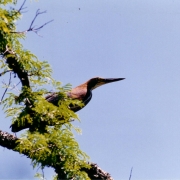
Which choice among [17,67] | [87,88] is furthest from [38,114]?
[87,88]

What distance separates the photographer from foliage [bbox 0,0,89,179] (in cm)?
208

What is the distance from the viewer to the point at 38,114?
221 cm

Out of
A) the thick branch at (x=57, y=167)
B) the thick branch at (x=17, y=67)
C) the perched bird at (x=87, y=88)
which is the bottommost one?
the thick branch at (x=57, y=167)

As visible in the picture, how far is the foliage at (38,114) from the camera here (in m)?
2.08

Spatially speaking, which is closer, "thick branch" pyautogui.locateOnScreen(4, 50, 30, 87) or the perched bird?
"thick branch" pyautogui.locateOnScreen(4, 50, 30, 87)

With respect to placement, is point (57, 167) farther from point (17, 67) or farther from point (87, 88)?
point (87, 88)

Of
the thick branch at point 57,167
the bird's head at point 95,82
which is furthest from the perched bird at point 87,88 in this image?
the thick branch at point 57,167

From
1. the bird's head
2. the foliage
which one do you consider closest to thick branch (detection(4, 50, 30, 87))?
the foliage

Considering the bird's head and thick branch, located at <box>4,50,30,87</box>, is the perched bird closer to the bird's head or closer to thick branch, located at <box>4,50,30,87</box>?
the bird's head

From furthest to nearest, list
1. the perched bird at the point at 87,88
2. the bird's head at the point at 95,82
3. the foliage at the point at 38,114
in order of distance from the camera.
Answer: the bird's head at the point at 95,82, the perched bird at the point at 87,88, the foliage at the point at 38,114

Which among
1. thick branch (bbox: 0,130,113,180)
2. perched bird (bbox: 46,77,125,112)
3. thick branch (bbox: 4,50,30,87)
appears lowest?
thick branch (bbox: 0,130,113,180)

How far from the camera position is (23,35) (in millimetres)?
2320

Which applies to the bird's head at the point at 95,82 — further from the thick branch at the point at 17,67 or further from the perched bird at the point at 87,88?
the thick branch at the point at 17,67

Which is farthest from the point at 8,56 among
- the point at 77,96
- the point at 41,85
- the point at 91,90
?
the point at 91,90
